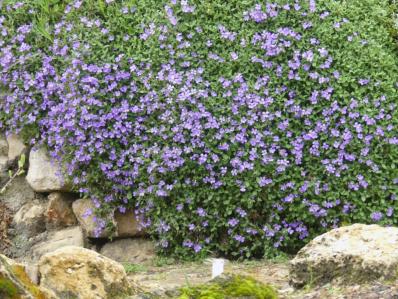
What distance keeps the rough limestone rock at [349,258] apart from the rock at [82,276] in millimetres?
854

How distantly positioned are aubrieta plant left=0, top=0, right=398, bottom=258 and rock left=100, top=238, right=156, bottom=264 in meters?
0.23

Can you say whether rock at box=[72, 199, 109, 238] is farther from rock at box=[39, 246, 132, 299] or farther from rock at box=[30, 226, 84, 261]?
rock at box=[39, 246, 132, 299]

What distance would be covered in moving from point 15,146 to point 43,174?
1.35 ft

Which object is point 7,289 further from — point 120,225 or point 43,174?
point 43,174

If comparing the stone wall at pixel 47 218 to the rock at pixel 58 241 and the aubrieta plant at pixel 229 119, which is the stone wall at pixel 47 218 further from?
the aubrieta plant at pixel 229 119

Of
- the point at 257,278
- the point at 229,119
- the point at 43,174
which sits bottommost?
the point at 257,278

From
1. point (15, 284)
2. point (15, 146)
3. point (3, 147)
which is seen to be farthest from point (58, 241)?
point (15, 284)

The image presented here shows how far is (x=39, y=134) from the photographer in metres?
6.20

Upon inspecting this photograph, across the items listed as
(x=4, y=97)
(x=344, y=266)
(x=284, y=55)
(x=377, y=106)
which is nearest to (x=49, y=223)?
(x=4, y=97)

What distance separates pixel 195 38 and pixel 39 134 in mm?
1407

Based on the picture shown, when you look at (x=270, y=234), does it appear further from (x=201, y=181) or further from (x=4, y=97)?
(x=4, y=97)

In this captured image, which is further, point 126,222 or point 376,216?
point 126,222

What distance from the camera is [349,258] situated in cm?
367

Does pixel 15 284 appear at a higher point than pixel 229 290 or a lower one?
higher
